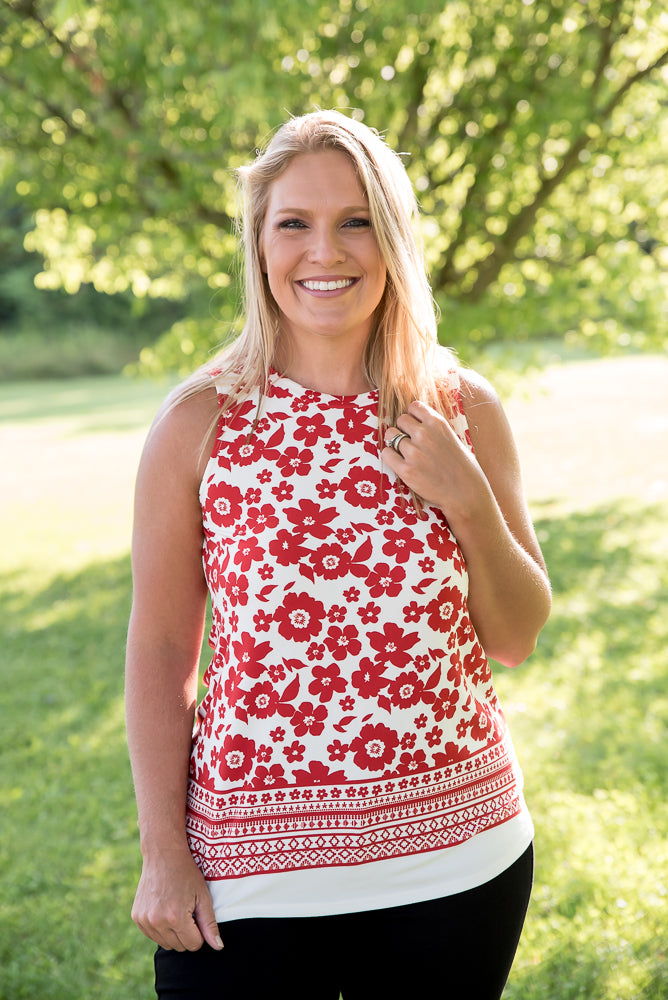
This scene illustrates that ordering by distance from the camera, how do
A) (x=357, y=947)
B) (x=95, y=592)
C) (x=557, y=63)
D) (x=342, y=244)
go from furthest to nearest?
(x=95, y=592), (x=557, y=63), (x=342, y=244), (x=357, y=947)

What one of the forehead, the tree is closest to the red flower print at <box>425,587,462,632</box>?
the forehead

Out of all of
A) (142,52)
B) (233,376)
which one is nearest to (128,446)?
(142,52)

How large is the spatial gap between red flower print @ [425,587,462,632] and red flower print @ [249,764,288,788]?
1.23 feet

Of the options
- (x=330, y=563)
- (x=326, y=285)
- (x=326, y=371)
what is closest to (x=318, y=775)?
(x=330, y=563)

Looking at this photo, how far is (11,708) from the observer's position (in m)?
6.36

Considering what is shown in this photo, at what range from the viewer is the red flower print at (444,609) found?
180 centimetres

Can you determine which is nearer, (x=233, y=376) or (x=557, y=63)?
(x=233, y=376)

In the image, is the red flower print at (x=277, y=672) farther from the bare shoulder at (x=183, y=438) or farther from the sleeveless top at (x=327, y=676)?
the bare shoulder at (x=183, y=438)

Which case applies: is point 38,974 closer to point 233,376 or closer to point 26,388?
point 233,376

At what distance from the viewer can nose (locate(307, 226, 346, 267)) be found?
1.88m

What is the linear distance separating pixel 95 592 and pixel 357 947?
24.4ft

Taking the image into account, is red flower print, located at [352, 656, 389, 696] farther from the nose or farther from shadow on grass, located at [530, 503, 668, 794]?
shadow on grass, located at [530, 503, 668, 794]

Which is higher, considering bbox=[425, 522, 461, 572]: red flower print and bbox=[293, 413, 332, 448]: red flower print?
bbox=[293, 413, 332, 448]: red flower print

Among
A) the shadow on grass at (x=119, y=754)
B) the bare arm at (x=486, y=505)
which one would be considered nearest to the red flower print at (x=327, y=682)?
the bare arm at (x=486, y=505)
